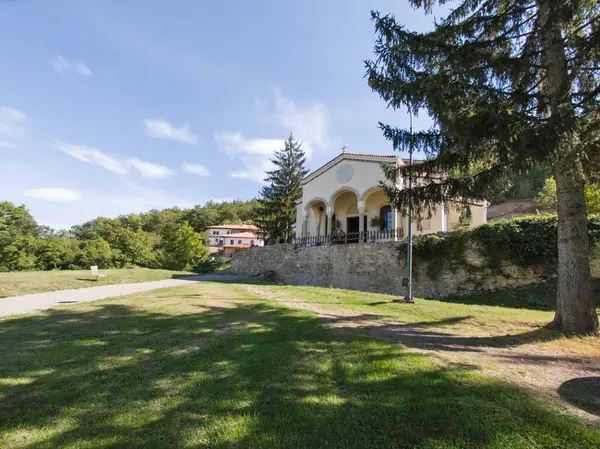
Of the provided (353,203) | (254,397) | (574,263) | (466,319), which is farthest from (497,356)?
(353,203)

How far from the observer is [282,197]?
3162cm

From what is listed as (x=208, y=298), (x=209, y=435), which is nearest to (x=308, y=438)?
(x=209, y=435)

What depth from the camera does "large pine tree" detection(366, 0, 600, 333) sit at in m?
5.63

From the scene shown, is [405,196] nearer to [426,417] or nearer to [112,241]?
[426,417]

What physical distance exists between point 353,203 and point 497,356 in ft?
65.0

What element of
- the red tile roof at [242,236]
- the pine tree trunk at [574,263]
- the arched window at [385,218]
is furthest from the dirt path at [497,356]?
the red tile roof at [242,236]

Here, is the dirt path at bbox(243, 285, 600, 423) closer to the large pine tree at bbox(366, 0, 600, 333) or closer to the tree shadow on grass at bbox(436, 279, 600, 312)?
the large pine tree at bbox(366, 0, 600, 333)

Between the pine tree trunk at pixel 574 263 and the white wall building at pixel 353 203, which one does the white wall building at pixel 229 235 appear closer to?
the white wall building at pixel 353 203

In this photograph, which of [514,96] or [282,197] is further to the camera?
[282,197]

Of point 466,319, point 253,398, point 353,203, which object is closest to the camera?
point 253,398

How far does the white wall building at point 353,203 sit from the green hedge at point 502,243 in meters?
2.74

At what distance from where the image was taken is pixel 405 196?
27.9 ft

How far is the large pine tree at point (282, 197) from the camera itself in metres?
31.2

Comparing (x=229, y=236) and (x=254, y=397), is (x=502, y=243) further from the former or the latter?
(x=229, y=236)
